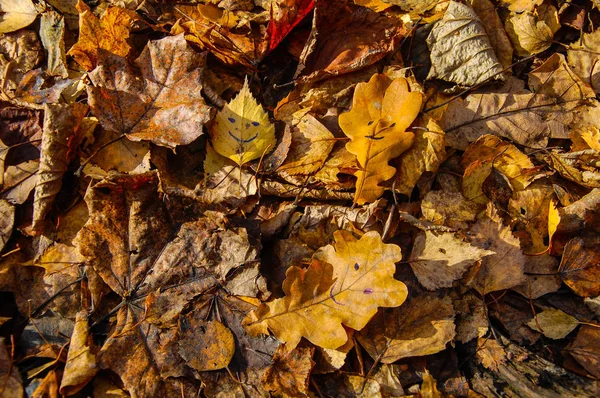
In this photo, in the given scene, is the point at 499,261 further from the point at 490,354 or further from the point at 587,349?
the point at 587,349

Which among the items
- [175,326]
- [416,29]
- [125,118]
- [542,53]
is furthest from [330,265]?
[542,53]

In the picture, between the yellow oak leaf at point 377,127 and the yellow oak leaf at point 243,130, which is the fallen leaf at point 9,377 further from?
the yellow oak leaf at point 377,127

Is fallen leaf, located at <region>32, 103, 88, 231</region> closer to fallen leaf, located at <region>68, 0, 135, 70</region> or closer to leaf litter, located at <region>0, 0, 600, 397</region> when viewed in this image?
leaf litter, located at <region>0, 0, 600, 397</region>

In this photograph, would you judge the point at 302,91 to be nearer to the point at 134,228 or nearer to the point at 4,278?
the point at 134,228

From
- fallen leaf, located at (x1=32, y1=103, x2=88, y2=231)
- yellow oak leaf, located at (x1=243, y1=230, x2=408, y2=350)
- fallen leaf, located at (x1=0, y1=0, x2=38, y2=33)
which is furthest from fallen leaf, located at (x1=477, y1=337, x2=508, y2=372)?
fallen leaf, located at (x1=0, y1=0, x2=38, y2=33)

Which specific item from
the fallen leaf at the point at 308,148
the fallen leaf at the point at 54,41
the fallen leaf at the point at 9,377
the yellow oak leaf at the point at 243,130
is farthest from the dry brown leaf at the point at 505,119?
the fallen leaf at the point at 9,377
